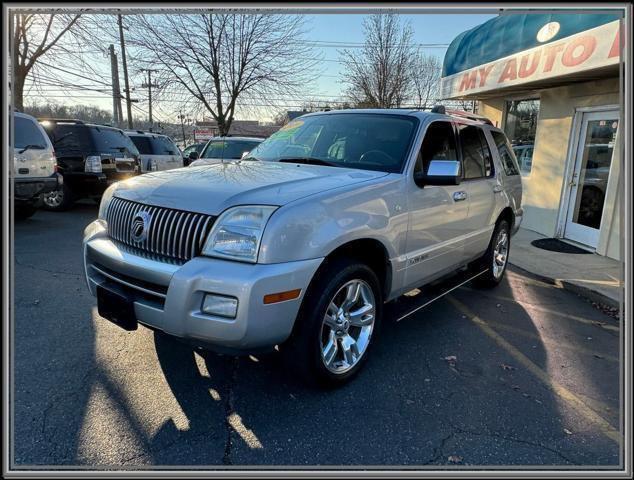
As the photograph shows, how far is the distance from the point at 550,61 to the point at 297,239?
657cm

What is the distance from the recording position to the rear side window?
205 inches

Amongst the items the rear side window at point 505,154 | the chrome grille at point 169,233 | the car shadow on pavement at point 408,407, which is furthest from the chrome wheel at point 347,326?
the rear side window at point 505,154

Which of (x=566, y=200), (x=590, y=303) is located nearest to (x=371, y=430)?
(x=590, y=303)

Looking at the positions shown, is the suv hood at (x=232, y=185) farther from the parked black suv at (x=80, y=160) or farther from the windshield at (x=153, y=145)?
the windshield at (x=153, y=145)

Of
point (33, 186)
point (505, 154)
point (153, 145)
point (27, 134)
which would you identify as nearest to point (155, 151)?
point (153, 145)

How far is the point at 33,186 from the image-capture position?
7.55m

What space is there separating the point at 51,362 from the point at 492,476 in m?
2.98

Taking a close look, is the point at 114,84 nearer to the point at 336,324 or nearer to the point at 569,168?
the point at 569,168

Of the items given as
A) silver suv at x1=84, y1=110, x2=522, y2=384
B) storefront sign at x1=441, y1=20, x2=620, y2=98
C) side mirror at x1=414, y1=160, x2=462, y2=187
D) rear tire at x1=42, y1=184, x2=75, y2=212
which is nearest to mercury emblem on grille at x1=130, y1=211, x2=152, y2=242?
silver suv at x1=84, y1=110, x2=522, y2=384

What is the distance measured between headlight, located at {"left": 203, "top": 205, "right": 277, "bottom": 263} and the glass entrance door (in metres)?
7.00

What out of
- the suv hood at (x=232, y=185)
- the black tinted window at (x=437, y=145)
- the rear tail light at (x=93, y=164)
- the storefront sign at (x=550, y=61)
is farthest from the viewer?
the rear tail light at (x=93, y=164)

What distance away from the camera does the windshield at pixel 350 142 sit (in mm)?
3506

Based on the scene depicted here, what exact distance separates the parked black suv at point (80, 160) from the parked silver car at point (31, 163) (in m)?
1.41

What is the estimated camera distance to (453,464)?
92.3 inches
